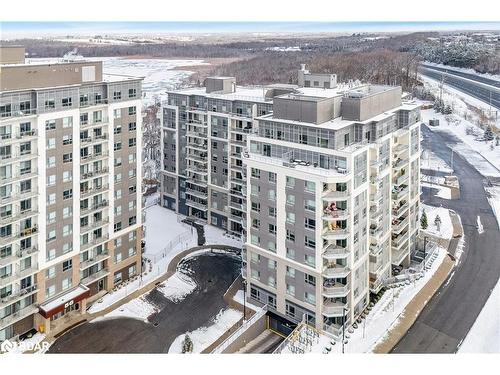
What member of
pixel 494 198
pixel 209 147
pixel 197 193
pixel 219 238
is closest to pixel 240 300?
pixel 219 238

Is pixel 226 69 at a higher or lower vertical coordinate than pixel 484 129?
higher

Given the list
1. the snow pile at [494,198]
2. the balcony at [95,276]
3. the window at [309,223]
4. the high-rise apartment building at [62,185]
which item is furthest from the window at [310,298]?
the snow pile at [494,198]

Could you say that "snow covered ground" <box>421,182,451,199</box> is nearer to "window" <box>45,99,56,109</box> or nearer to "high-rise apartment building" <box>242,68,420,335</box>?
"high-rise apartment building" <box>242,68,420,335</box>

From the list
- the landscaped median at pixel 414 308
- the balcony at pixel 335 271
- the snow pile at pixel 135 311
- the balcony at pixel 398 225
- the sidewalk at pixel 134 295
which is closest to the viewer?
the landscaped median at pixel 414 308

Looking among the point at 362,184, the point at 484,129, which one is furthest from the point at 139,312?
the point at 484,129

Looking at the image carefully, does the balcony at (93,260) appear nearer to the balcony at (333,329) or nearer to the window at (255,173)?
the window at (255,173)

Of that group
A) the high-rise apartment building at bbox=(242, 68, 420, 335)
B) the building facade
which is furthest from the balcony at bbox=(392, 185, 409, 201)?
the building facade

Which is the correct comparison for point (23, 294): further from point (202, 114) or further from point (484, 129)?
point (484, 129)
